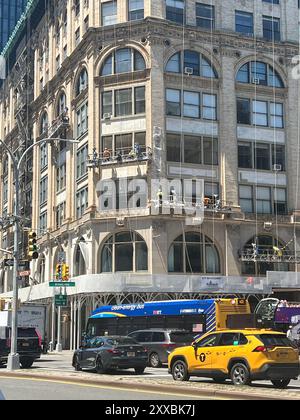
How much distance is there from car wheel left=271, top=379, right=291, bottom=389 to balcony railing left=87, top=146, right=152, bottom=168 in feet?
103

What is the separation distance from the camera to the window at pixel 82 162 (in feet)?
178

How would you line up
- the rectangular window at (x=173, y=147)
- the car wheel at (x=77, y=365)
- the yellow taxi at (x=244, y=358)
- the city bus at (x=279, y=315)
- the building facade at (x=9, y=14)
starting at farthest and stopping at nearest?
the building facade at (x=9, y=14) < the rectangular window at (x=173, y=147) < the city bus at (x=279, y=315) < the car wheel at (x=77, y=365) < the yellow taxi at (x=244, y=358)

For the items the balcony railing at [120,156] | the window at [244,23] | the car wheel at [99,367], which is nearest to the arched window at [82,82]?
the balcony railing at [120,156]

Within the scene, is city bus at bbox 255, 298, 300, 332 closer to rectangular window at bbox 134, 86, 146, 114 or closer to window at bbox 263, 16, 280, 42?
rectangular window at bbox 134, 86, 146, 114

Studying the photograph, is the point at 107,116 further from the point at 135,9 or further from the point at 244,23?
the point at 244,23

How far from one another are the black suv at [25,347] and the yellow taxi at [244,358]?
1157 centimetres

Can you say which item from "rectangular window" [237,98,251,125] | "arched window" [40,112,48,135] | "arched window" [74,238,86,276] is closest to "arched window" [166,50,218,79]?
"rectangular window" [237,98,251,125]

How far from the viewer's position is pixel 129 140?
51062 mm

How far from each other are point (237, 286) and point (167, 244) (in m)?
6.15

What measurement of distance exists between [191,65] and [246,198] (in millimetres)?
11827

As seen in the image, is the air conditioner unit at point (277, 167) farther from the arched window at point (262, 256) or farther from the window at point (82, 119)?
the window at point (82, 119)

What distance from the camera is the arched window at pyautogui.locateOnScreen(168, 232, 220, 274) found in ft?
162

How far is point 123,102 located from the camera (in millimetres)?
51844
